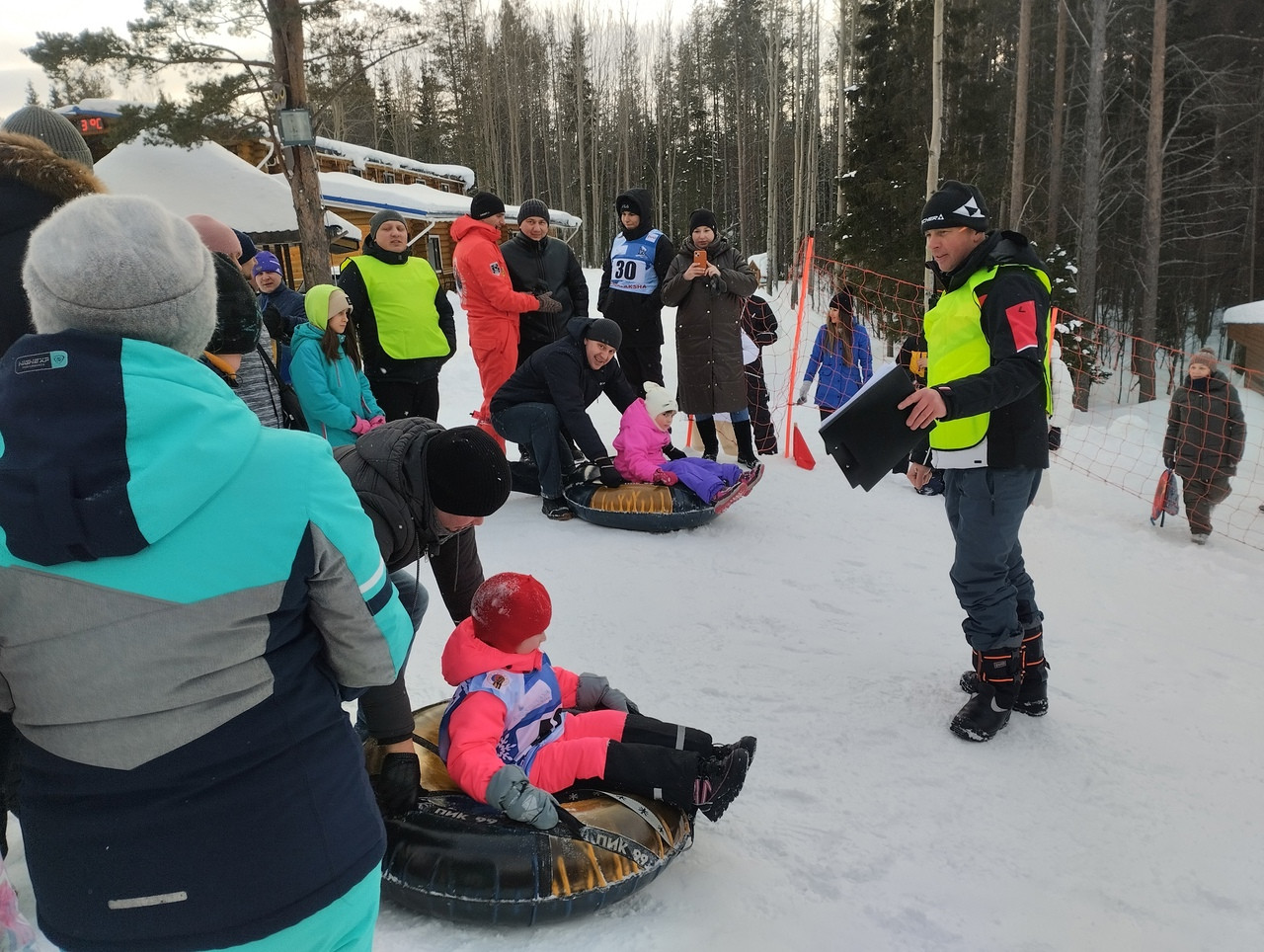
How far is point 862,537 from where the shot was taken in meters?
5.21

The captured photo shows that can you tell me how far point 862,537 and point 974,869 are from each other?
2.96 m

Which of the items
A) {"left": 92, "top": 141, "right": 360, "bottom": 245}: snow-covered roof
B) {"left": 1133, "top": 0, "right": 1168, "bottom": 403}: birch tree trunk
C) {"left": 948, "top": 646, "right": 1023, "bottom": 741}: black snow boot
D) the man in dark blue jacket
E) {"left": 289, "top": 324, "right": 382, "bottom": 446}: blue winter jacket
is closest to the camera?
{"left": 948, "top": 646, "right": 1023, "bottom": 741}: black snow boot

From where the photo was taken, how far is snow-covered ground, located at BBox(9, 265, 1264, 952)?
215 centimetres

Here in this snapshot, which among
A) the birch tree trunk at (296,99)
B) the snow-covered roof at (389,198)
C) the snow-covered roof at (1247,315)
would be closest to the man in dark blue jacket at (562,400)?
the birch tree trunk at (296,99)

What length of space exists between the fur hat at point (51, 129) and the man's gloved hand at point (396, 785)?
2.14 meters

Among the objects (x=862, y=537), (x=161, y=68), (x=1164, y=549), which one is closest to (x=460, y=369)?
(x=161, y=68)

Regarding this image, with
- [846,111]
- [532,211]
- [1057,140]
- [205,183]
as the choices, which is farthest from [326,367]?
[846,111]

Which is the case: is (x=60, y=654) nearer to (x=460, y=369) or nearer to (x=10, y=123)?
(x=10, y=123)

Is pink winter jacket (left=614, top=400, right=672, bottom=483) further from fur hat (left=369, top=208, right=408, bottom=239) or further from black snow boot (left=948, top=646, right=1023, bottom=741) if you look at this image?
black snow boot (left=948, top=646, right=1023, bottom=741)

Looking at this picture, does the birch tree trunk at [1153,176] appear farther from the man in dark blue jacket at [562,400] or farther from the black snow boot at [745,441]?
the man in dark blue jacket at [562,400]

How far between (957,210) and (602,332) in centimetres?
227

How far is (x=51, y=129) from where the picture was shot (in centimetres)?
273

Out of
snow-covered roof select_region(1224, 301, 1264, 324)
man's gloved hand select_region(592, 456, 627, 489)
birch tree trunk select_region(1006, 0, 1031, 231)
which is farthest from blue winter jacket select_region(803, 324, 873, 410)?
snow-covered roof select_region(1224, 301, 1264, 324)

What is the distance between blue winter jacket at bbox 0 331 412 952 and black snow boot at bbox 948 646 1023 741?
241 centimetres
